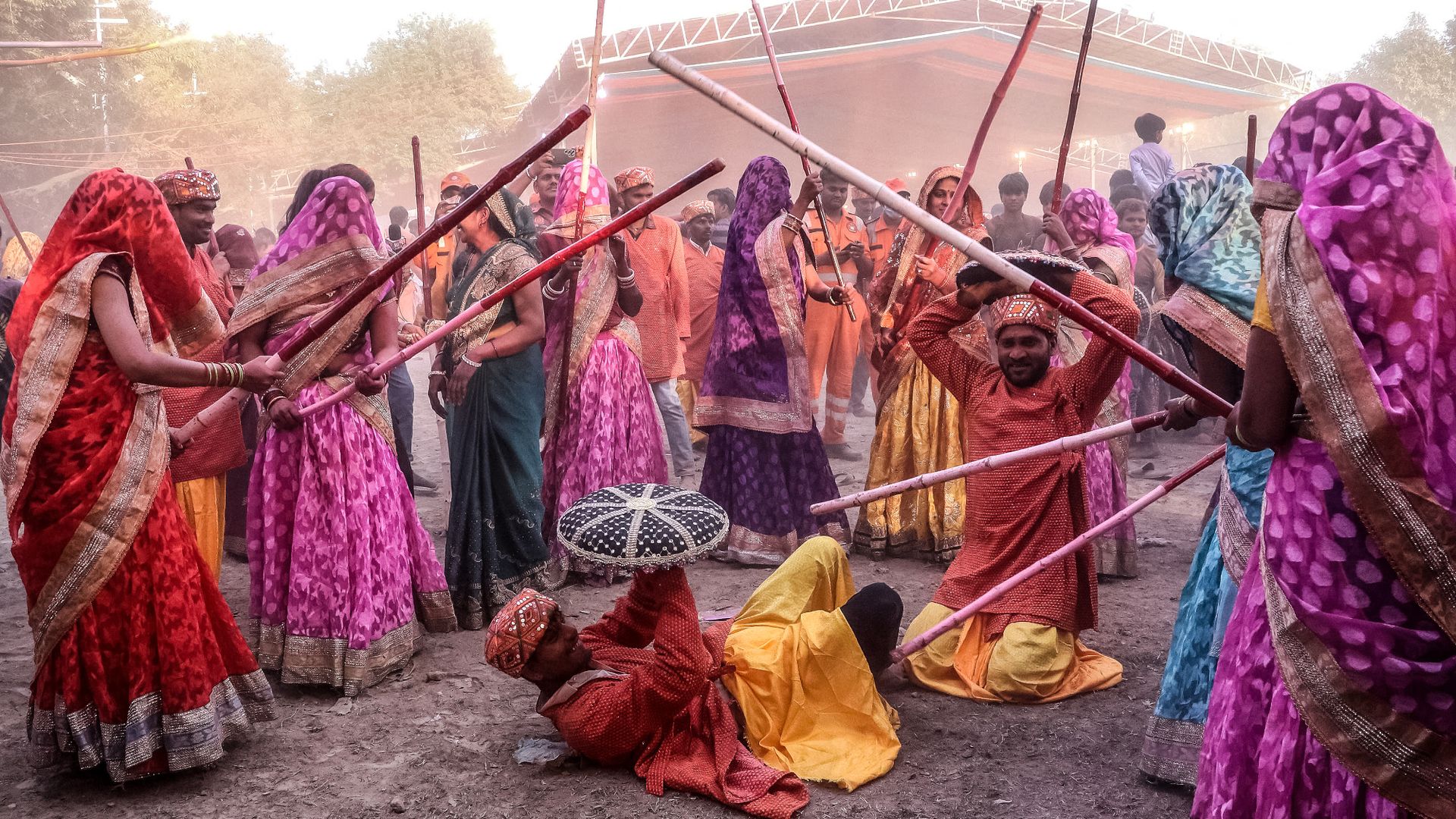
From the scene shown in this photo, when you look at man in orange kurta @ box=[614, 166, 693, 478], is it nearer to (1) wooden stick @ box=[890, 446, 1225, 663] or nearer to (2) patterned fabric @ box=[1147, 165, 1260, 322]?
(1) wooden stick @ box=[890, 446, 1225, 663]

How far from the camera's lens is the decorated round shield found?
3686 mm

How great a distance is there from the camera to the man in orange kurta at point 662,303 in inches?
306

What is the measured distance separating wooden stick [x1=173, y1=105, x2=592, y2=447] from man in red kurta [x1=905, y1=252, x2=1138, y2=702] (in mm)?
1995

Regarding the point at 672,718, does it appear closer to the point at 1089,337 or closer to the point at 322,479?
the point at 322,479

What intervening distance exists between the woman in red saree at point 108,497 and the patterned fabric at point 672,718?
1.35m

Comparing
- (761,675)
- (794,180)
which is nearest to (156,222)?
(761,675)

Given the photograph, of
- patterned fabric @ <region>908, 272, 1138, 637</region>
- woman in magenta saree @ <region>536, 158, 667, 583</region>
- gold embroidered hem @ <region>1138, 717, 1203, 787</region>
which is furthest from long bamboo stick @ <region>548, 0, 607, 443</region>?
gold embroidered hem @ <region>1138, 717, 1203, 787</region>

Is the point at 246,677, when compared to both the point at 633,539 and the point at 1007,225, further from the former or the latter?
the point at 1007,225

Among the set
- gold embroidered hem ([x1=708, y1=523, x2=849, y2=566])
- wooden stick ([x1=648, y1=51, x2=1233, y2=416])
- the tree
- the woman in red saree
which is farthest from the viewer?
the tree

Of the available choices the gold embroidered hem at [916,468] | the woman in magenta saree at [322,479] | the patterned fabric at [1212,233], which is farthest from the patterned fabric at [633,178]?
the patterned fabric at [1212,233]

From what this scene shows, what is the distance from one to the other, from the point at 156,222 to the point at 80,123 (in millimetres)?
35688

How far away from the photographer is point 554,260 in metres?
4.15

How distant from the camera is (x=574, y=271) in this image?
20.7 ft

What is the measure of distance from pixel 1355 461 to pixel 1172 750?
6.66 ft
